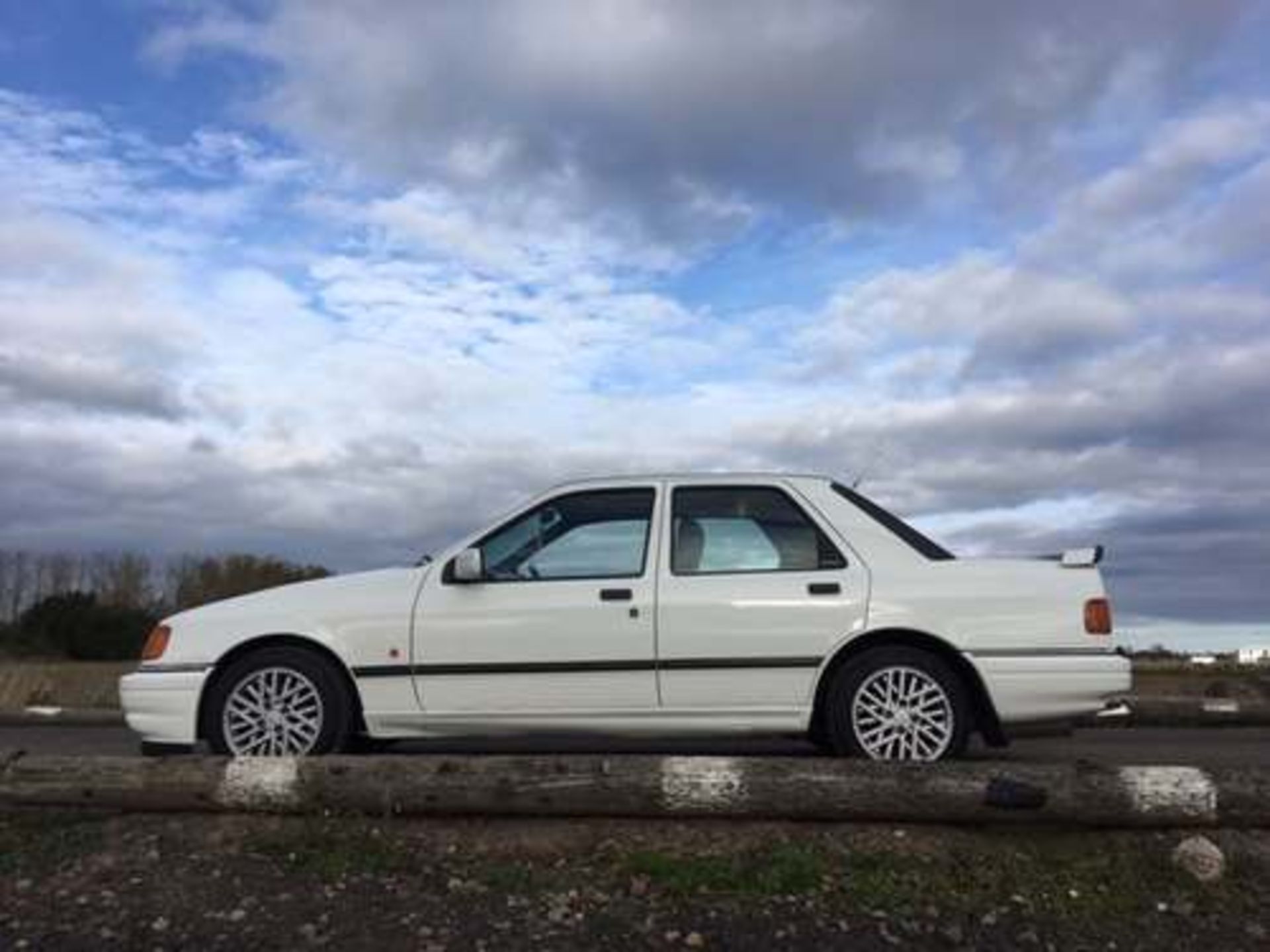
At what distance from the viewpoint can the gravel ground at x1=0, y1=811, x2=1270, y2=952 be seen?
5625 mm

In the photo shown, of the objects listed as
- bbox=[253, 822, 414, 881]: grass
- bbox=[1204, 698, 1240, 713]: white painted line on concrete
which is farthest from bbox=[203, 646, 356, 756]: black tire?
bbox=[1204, 698, 1240, 713]: white painted line on concrete

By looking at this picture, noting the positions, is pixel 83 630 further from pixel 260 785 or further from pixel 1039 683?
pixel 1039 683

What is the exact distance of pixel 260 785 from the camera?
6.59m

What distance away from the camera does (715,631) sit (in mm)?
7242

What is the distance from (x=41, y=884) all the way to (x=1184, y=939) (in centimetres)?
484

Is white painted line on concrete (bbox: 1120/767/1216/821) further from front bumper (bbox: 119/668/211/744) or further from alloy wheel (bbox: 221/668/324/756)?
front bumper (bbox: 119/668/211/744)

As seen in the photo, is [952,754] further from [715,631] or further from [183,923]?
[183,923]

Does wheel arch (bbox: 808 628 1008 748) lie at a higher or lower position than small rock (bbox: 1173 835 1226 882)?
higher

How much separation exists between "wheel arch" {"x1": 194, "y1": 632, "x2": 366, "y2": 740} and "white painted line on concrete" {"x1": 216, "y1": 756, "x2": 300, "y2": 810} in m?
0.78

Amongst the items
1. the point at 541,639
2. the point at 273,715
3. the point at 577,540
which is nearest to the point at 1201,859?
the point at 541,639

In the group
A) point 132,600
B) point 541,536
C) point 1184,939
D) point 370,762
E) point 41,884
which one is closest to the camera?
point 1184,939

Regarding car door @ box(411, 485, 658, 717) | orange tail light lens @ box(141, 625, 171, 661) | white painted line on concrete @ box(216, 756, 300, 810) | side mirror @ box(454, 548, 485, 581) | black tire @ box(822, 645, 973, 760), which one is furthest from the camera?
orange tail light lens @ box(141, 625, 171, 661)

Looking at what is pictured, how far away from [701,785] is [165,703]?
2.97 metres

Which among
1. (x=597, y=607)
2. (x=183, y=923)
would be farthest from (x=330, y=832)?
(x=597, y=607)
